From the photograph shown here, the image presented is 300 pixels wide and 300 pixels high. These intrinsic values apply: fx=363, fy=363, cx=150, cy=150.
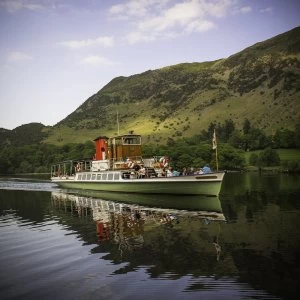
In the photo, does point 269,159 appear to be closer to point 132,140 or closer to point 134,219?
point 132,140

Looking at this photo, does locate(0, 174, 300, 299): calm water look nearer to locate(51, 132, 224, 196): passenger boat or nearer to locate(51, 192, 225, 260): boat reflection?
locate(51, 192, 225, 260): boat reflection

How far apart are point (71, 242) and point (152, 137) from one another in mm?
174645

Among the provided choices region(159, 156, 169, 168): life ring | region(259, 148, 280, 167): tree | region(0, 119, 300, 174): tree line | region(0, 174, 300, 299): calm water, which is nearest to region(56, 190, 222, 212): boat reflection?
region(0, 174, 300, 299): calm water

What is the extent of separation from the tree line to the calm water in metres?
83.1

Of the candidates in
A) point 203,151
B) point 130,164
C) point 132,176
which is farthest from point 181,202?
point 203,151

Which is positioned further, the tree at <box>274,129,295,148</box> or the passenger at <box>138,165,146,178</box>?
the tree at <box>274,129,295,148</box>

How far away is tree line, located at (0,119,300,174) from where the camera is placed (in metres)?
122

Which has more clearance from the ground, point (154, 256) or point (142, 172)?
point (142, 172)

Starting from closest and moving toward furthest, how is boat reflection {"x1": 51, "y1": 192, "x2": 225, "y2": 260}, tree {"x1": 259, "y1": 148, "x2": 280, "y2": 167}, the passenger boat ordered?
1. boat reflection {"x1": 51, "y1": 192, "x2": 225, "y2": 260}
2. the passenger boat
3. tree {"x1": 259, "y1": 148, "x2": 280, "y2": 167}

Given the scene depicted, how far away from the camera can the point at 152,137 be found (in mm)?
195250

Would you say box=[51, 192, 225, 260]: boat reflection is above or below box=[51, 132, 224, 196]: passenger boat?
below

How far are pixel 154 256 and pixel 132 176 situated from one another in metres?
33.7

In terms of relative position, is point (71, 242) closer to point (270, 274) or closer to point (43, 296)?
point (43, 296)

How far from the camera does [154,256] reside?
17.2 metres
